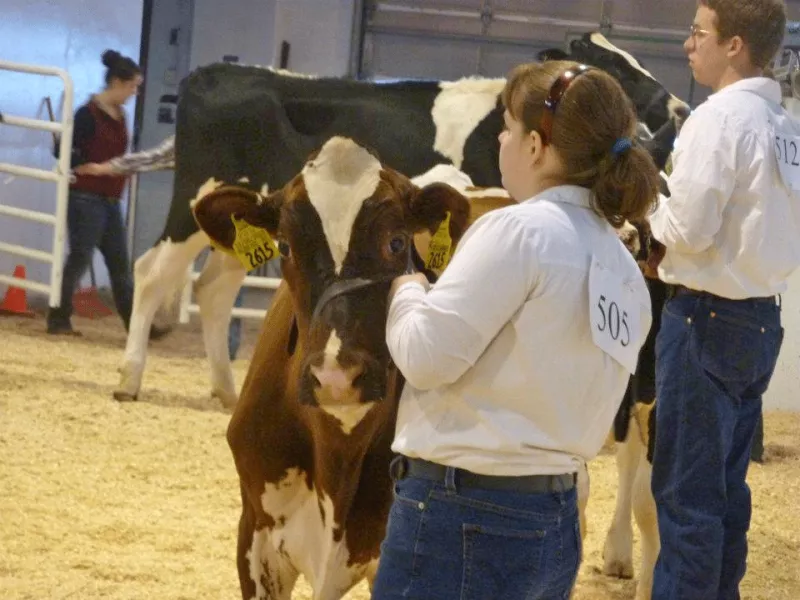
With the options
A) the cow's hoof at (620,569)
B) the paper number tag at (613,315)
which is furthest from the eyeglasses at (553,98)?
the cow's hoof at (620,569)

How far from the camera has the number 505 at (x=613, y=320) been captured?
1.88 meters

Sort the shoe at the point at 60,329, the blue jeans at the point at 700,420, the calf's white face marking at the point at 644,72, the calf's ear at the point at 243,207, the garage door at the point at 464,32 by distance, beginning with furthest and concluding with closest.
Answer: the garage door at the point at 464,32, the shoe at the point at 60,329, the calf's white face marking at the point at 644,72, the blue jeans at the point at 700,420, the calf's ear at the point at 243,207

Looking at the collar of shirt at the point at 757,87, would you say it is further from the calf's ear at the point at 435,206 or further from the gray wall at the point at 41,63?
the gray wall at the point at 41,63

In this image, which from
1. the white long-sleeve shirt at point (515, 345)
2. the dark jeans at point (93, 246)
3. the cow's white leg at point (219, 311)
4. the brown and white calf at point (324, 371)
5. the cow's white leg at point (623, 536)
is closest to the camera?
the white long-sleeve shirt at point (515, 345)

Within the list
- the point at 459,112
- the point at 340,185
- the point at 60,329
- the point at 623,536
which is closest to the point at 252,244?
the point at 340,185

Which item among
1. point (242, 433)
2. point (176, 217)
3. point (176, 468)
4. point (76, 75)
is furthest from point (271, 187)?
point (76, 75)

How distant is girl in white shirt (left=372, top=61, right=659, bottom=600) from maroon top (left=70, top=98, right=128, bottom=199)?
22.7 ft

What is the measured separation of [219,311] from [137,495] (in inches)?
80.5

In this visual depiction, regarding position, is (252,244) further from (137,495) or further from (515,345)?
(137,495)

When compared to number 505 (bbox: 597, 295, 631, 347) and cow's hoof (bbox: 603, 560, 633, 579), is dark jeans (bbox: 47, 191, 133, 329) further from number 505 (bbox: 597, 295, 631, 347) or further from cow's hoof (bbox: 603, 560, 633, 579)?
number 505 (bbox: 597, 295, 631, 347)

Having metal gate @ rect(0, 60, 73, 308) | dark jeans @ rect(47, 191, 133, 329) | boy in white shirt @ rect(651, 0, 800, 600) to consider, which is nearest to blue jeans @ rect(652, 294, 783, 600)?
boy in white shirt @ rect(651, 0, 800, 600)

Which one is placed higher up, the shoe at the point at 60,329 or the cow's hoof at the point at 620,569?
the cow's hoof at the point at 620,569

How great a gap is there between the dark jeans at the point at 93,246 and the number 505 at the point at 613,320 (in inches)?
272

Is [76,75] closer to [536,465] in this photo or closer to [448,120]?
[448,120]
